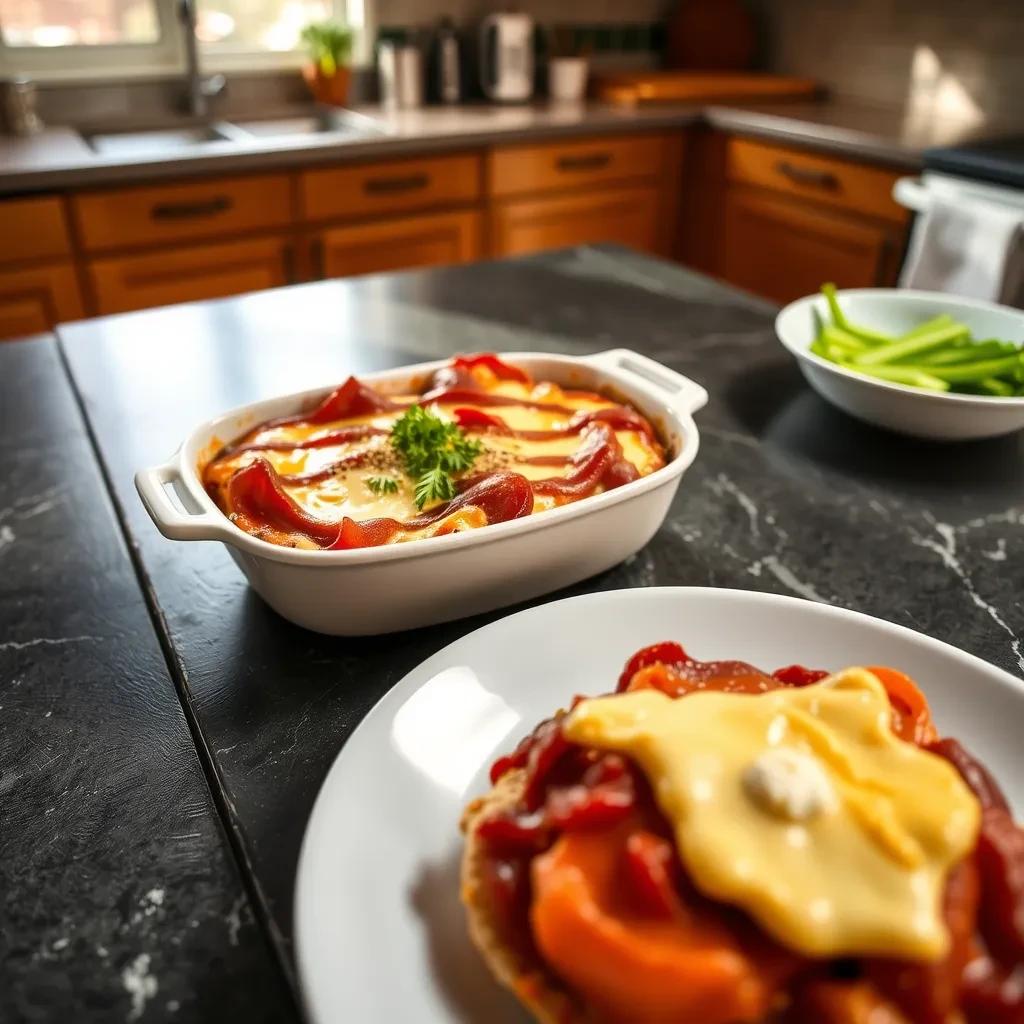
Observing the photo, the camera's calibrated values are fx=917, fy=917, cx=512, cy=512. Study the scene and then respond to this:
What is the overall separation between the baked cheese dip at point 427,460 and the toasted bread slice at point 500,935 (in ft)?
0.83

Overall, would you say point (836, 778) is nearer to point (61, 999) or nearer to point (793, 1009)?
point (793, 1009)

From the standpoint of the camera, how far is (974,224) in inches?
91.7

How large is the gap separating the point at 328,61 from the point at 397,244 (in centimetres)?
83

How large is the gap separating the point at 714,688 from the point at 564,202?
9.25 feet

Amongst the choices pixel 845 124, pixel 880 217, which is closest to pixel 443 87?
pixel 845 124

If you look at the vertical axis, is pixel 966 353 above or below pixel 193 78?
below

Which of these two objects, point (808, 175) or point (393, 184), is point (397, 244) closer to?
point (393, 184)

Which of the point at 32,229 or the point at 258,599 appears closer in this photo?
the point at 258,599

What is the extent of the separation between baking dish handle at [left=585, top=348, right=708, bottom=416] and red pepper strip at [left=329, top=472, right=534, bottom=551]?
0.23m

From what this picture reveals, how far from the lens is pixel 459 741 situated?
2.15ft

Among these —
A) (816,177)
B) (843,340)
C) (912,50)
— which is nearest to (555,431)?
(843,340)

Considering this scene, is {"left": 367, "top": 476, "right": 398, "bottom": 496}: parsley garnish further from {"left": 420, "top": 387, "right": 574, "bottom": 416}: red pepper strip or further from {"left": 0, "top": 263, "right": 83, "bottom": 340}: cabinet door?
{"left": 0, "top": 263, "right": 83, "bottom": 340}: cabinet door

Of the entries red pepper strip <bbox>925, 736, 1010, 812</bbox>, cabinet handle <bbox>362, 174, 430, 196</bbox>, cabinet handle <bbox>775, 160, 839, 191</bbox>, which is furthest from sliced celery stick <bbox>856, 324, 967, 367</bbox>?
cabinet handle <bbox>362, 174, 430, 196</bbox>

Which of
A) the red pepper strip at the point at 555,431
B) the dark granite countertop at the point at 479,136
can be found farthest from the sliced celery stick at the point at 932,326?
the dark granite countertop at the point at 479,136
